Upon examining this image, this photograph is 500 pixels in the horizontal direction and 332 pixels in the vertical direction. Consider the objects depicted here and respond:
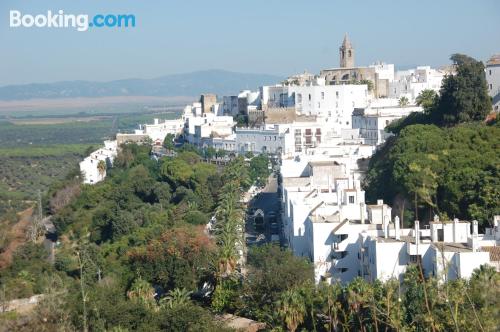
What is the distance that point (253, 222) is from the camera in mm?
39250

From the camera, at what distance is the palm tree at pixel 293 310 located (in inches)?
800

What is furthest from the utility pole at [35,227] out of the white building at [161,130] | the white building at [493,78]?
the white building at [493,78]

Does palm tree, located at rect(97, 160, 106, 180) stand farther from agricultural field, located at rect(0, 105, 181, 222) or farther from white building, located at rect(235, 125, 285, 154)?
white building, located at rect(235, 125, 285, 154)

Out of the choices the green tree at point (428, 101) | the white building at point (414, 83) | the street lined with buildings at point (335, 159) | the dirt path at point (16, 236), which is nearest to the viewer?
the street lined with buildings at point (335, 159)

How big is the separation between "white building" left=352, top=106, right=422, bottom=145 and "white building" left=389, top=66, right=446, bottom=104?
563 cm

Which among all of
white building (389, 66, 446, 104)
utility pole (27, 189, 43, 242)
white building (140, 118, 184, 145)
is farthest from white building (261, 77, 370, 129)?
utility pole (27, 189, 43, 242)

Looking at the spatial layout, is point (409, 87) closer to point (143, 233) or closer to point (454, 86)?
point (454, 86)

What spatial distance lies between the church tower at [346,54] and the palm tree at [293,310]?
45.5m

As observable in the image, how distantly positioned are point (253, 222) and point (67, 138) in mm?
114373

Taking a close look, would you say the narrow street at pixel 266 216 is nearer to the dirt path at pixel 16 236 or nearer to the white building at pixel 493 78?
the dirt path at pixel 16 236

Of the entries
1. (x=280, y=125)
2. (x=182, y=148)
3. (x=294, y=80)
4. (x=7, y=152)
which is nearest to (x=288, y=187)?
(x=280, y=125)

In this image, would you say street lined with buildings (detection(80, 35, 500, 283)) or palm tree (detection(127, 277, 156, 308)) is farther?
palm tree (detection(127, 277, 156, 308))

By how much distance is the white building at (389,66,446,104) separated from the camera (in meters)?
58.4

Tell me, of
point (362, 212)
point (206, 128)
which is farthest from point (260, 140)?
point (362, 212)
